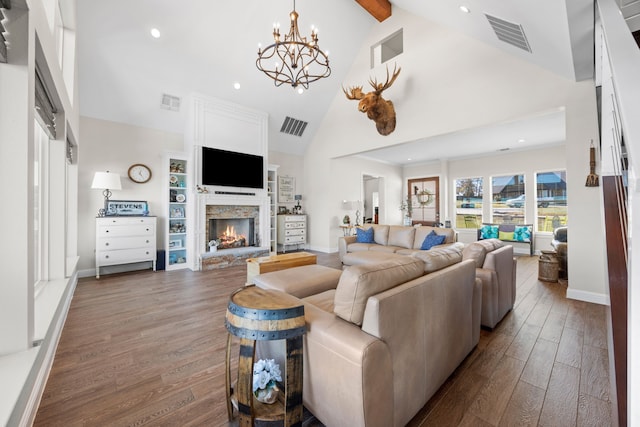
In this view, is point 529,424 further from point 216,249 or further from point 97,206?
point 97,206

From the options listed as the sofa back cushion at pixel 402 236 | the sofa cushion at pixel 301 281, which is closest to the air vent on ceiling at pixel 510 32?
the sofa back cushion at pixel 402 236

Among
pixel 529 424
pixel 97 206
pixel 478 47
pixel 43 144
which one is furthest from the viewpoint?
pixel 97 206

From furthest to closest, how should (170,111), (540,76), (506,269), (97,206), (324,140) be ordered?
(324,140), (170,111), (97,206), (540,76), (506,269)

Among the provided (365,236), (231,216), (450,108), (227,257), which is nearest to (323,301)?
(365,236)

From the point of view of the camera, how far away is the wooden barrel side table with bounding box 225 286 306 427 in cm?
120

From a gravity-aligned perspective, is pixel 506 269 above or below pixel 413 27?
below

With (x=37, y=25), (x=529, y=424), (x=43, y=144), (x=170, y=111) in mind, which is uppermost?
(x=170, y=111)

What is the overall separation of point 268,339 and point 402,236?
425 centimetres

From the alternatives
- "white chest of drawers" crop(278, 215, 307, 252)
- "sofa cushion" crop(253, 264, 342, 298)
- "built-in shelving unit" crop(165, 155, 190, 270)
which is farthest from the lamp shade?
"white chest of drawers" crop(278, 215, 307, 252)

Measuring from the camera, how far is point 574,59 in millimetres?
2797

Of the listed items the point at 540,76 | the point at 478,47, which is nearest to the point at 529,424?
the point at 540,76

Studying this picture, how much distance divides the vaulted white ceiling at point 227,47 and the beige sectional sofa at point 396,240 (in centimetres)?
210

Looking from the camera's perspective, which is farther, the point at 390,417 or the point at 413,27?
the point at 413,27

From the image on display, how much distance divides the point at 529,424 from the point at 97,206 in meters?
6.21
